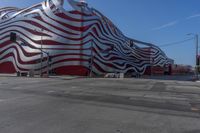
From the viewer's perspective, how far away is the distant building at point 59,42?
73.2 metres

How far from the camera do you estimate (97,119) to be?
8141mm

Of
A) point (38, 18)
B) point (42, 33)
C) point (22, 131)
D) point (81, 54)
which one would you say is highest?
point (38, 18)

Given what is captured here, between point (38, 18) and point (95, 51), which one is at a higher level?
point (38, 18)

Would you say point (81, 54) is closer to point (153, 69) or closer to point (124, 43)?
point (124, 43)

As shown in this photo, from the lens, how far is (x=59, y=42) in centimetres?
7425

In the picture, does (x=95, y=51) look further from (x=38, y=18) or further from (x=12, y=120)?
(x=12, y=120)

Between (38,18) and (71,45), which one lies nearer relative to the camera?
(71,45)

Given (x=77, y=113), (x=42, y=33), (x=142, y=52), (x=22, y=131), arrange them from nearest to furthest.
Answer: (x=22, y=131)
(x=77, y=113)
(x=42, y=33)
(x=142, y=52)

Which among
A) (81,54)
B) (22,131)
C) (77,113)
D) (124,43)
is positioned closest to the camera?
(22,131)

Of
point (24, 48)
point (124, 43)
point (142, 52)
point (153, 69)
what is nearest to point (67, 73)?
point (24, 48)

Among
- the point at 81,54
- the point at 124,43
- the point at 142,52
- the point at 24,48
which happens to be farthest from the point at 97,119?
the point at 142,52

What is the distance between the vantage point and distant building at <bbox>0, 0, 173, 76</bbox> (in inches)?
2881

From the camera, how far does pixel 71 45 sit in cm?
7394

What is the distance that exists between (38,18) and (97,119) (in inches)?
3027
